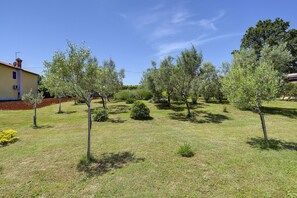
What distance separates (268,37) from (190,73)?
19419 millimetres

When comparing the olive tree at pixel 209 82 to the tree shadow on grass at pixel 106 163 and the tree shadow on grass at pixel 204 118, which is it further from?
the tree shadow on grass at pixel 106 163

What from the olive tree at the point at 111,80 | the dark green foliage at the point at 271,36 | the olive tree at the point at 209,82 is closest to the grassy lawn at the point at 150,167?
the olive tree at the point at 111,80

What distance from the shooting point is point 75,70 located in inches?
278

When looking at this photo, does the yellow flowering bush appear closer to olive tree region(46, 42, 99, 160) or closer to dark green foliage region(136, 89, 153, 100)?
olive tree region(46, 42, 99, 160)

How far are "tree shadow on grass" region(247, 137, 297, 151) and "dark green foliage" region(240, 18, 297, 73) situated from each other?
2196 centimetres

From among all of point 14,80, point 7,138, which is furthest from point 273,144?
point 14,80

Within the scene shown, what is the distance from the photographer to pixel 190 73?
731 inches

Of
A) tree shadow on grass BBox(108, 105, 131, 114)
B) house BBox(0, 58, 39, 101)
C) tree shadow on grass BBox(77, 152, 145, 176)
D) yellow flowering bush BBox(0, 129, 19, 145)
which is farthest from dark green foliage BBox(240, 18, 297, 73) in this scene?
house BBox(0, 58, 39, 101)

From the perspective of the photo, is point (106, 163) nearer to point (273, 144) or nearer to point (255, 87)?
point (255, 87)

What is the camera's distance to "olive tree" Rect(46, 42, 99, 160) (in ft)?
22.5

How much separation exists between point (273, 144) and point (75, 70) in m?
10.7

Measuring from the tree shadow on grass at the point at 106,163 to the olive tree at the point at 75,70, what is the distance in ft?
1.49

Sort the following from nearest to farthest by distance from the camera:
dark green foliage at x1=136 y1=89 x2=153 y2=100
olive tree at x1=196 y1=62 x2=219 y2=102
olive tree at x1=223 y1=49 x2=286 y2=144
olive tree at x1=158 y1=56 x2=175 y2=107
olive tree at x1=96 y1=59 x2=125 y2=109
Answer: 1. olive tree at x1=223 y1=49 x2=286 y2=144
2. olive tree at x1=158 y1=56 x2=175 y2=107
3. olive tree at x1=96 y1=59 x2=125 y2=109
4. olive tree at x1=196 y1=62 x2=219 y2=102
5. dark green foliage at x1=136 y1=89 x2=153 y2=100

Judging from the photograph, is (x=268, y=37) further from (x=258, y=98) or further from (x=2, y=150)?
(x=2, y=150)
